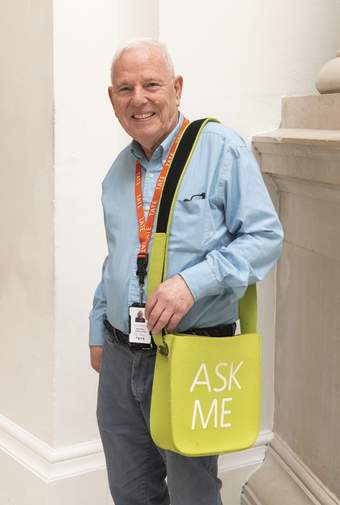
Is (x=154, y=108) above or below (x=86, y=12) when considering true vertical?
below

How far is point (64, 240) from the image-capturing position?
2.65 metres

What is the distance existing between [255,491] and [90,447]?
66cm

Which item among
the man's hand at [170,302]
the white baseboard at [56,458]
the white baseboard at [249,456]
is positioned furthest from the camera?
the white baseboard at [249,456]

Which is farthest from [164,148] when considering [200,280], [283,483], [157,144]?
[283,483]

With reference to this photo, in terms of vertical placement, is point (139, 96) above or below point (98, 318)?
above

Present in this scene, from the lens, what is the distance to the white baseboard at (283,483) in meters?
2.58

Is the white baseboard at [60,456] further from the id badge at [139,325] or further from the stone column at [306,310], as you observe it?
the id badge at [139,325]

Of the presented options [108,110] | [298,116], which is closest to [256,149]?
[298,116]

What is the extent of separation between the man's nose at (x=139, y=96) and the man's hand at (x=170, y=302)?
452mm

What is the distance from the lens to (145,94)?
1.89 m

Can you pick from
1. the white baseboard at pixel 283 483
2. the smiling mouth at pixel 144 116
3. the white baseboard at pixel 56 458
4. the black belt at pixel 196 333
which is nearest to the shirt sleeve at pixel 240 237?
the black belt at pixel 196 333

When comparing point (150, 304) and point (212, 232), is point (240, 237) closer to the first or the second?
point (212, 232)

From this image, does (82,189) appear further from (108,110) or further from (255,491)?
(255,491)

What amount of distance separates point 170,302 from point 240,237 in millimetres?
245
